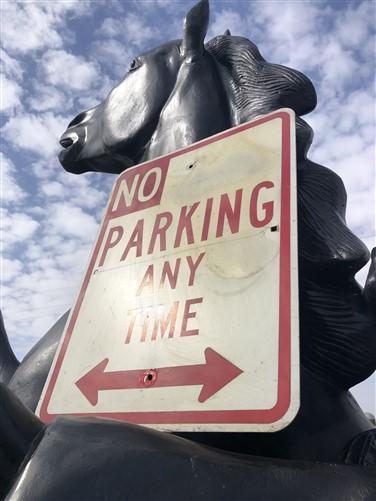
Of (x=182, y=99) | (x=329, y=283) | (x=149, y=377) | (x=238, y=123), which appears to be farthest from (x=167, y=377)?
(x=182, y=99)

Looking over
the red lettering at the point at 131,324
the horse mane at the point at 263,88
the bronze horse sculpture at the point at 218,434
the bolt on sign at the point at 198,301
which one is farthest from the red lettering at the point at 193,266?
the horse mane at the point at 263,88

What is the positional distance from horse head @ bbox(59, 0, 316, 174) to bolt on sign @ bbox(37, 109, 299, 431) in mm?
262

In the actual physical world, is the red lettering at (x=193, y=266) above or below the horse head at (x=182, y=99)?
below

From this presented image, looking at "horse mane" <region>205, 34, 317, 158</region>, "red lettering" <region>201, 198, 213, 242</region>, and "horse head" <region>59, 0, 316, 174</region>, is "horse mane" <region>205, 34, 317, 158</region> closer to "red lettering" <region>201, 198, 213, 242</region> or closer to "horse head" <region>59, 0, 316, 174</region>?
"horse head" <region>59, 0, 316, 174</region>

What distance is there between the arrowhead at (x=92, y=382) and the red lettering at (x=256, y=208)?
0.31 meters

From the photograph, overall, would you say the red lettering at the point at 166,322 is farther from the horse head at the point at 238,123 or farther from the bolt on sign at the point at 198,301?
the horse head at the point at 238,123

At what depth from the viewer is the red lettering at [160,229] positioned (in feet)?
2.90

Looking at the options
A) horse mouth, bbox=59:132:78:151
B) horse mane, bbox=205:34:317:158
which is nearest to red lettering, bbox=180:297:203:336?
horse mane, bbox=205:34:317:158

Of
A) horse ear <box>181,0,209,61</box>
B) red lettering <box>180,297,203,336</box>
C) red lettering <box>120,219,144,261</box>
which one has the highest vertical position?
horse ear <box>181,0,209,61</box>

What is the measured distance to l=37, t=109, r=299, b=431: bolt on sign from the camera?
0.66 m

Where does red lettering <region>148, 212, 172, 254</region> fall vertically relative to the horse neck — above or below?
below

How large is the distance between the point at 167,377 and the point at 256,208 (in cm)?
28

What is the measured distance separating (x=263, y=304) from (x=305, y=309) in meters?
0.28

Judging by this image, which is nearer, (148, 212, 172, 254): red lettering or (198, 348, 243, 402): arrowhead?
(198, 348, 243, 402): arrowhead
